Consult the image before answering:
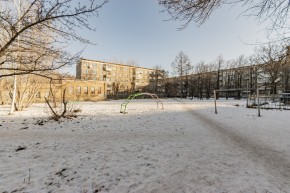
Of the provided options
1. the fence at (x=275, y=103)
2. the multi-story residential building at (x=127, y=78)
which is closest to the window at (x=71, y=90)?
the multi-story residential building at (x=127, y=78)

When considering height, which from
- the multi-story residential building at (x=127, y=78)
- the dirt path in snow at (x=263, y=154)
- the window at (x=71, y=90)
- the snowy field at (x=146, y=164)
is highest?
the multi-story residential building at (x=127, y=78)

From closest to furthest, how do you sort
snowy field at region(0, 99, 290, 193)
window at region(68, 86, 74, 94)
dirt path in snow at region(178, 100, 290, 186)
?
1. snowy field at region(0, 99, 290, 193)
2. dirt path in snow at region(178, 100, 290, 186)
3. window at region(68, 86, 74, 94)

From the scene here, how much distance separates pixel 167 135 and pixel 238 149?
2774 mm

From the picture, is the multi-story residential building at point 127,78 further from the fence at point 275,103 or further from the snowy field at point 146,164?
the snowy field at point 146,164

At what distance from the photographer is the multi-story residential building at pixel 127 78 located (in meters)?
75.2

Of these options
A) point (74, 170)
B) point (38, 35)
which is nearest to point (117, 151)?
point (74, 170)

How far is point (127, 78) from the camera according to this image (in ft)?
275

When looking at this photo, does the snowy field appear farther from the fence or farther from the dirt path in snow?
the fence

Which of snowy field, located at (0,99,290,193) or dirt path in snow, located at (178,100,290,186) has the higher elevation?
dirt path in snow, located at (178,100,290,186)

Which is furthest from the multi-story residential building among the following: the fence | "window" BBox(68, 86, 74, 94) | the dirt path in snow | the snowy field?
the dirt path in snow

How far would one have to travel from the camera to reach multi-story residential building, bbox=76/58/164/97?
247 ft

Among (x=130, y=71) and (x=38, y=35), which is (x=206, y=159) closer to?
(x=38, y=35)

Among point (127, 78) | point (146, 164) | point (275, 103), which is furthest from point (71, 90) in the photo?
point (146, 164)

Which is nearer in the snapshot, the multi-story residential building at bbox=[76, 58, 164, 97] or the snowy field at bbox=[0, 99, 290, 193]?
the snowy field at bbox=[0, 99, 290, 193]
